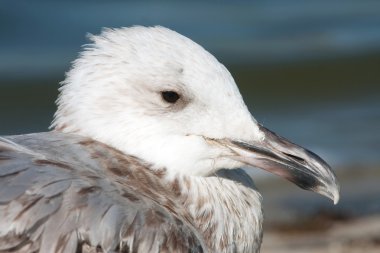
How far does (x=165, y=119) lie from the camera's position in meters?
5.48

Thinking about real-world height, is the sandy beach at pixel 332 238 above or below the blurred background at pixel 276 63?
below

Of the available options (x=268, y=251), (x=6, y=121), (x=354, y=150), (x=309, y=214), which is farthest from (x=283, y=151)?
(x=6, y=121)

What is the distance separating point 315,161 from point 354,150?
535 cm

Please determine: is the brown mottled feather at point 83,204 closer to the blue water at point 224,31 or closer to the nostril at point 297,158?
the nostril at point 297,158

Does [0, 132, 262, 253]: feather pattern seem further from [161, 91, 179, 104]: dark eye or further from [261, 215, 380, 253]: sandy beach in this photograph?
[261, 215, 380, 253]: sandy beach

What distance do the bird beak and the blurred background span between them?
3.47 m

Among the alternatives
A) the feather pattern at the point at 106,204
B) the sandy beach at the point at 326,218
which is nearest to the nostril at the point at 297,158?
the feather pattern at the point at 106,204

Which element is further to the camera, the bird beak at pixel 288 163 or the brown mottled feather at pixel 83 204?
the bird beak at pixel 288 163

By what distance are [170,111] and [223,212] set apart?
1.88 ft

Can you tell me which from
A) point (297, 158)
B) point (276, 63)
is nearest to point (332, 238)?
point (297, 158)

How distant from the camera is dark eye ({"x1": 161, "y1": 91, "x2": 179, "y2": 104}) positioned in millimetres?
5500

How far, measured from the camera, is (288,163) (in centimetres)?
552

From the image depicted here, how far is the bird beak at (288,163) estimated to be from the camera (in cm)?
548

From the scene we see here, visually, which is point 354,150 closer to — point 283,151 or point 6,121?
point 6,121
